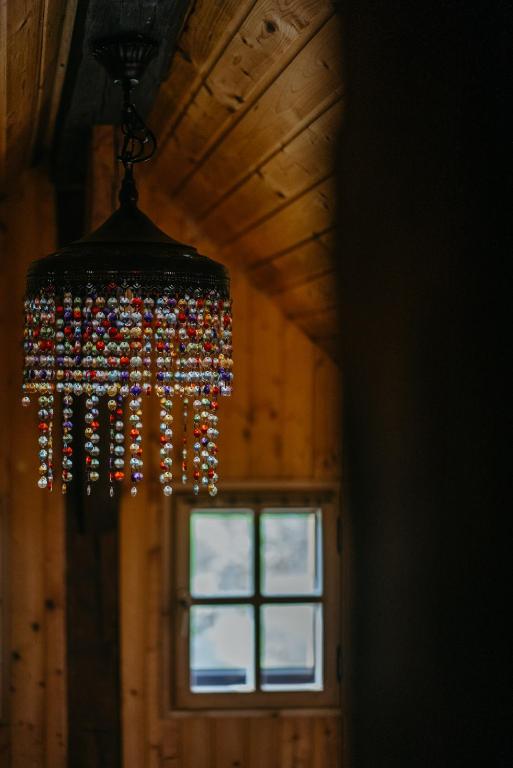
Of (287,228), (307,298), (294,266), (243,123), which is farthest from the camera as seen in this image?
(307,298)

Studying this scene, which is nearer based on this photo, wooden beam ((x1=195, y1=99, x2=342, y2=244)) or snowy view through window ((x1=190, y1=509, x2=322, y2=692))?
wooden beam ((x1=195, y1=99, x2=342, y2=244))

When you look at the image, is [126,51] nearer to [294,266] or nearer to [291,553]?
[294,266]

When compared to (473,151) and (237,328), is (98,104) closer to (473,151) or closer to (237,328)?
(237,328)

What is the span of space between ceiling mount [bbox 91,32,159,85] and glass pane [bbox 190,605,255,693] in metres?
2.46

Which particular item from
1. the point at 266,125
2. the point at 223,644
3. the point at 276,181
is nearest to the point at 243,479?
the point at 223,644

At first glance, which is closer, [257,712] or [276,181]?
[276,181]

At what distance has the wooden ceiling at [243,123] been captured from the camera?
1749 millimetres

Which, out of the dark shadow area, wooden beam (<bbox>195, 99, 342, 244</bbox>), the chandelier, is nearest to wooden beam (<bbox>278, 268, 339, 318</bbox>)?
wooden beam (<bbox>195, 99, 342, 244</bbox>)

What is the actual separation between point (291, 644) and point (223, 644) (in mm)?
286

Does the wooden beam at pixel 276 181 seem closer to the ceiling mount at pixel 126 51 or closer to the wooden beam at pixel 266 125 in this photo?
the wooden beam at pixel 266 125

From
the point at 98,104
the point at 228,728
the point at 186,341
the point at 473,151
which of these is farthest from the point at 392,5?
the point at 228,728

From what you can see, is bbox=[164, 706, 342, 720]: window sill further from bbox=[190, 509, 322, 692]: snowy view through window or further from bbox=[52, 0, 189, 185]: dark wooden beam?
bbox=[52, 0, 189, 185]: dark wooden beam

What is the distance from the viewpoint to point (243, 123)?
2.31 metres

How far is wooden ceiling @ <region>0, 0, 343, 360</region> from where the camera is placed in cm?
175
